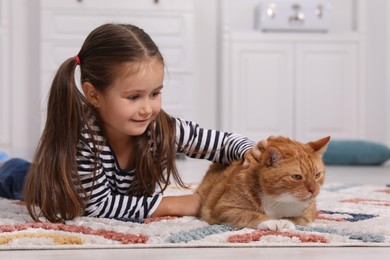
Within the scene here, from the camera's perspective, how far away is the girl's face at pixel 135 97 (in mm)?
1331

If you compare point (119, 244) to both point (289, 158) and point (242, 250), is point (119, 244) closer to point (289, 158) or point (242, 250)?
point (242, 250)

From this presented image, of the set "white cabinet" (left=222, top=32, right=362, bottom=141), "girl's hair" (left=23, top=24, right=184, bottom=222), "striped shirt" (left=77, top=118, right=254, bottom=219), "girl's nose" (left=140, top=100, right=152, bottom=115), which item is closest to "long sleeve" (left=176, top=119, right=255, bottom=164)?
"striped shirt" (left=77, top=118, right=254, bottom=219)

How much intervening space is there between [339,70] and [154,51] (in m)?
3.23

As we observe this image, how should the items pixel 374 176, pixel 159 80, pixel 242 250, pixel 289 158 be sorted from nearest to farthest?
pixel 242 250 → pixel 289 158 → pixel 159 80 → pixel 374 176

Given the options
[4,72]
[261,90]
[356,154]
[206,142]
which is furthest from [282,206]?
[4,72]

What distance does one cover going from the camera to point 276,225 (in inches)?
48.1

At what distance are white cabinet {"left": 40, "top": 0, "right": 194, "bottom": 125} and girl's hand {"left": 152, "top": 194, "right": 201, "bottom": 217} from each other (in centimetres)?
266

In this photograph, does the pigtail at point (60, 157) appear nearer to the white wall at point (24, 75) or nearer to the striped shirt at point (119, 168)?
the striped shirt at point (119, 168)

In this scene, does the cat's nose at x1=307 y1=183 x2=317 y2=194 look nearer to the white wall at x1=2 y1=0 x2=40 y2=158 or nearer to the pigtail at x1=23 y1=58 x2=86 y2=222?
the pigtail at x1=23 y1=58 x2=86 y2=222

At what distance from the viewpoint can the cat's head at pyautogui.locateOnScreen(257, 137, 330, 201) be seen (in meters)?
1.22

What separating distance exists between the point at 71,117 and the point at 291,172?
1.59ft

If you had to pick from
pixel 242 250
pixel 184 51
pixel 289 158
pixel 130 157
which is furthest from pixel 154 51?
pixel 184 51

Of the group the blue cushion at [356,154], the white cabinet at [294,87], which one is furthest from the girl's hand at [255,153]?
the white cabinet at [294,87]

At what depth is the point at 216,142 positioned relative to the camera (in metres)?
1.56
